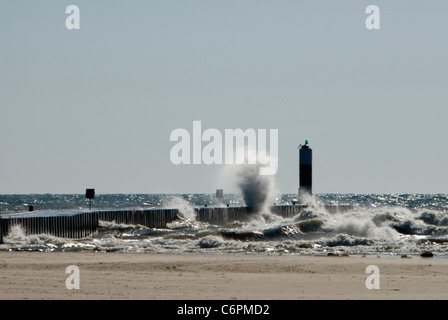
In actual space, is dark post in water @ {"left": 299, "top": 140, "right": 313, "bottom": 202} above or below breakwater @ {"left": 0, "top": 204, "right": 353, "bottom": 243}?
above

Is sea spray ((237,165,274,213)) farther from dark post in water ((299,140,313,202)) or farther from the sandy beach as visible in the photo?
the sandy beach

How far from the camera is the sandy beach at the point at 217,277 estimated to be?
9766 mm

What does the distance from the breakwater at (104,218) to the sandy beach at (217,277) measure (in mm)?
5683

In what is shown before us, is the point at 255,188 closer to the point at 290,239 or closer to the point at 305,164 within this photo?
the point at 305,164

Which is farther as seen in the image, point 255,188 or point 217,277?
point 255,188

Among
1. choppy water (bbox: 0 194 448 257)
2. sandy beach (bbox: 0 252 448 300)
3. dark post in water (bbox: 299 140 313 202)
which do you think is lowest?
choppy water (bbox: 0 194 448 257)

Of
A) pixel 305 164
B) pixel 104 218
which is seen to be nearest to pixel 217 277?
pixel 104 218

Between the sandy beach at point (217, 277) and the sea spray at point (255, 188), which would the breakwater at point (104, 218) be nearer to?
the sea spray at point (255, 188)

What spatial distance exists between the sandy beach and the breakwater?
224 inches

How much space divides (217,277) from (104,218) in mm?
16049

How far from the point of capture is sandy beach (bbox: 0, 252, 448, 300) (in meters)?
9.77

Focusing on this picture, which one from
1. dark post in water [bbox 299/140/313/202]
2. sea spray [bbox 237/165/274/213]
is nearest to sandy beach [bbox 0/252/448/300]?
sea spray [bbox 237/165/274/213]

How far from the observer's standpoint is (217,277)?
1198 cm
